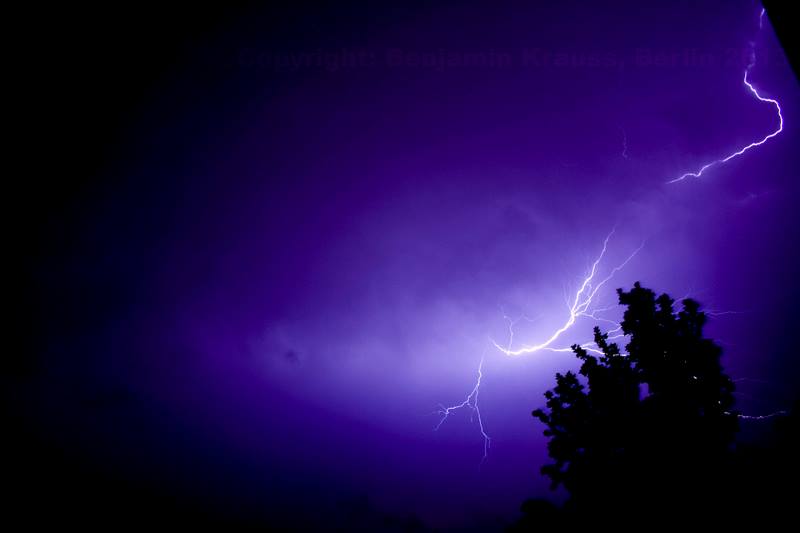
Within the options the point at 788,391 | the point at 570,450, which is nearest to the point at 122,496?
the point at 570,450

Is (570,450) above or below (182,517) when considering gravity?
above

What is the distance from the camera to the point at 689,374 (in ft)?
13.4

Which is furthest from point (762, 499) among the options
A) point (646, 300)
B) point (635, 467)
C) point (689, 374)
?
point (646, 300)

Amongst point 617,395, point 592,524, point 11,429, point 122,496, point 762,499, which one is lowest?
point 122,496

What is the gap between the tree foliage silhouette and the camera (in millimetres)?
3496

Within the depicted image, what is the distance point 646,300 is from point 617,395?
156cm

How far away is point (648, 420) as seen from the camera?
3.86 meters

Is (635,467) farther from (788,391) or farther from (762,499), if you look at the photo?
(788,391)

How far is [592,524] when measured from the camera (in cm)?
358

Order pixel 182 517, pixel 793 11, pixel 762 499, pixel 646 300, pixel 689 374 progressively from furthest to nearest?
1. pixel 182 517
2. pixel 646 300
3. pixel 689 374
4. pixel 762 499
5. pixel 793 11

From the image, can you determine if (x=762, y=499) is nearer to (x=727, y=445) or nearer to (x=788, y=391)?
(x=727, y=445)

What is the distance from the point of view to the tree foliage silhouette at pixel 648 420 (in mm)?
3496

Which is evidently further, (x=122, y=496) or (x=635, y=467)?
(x=122, y=496)

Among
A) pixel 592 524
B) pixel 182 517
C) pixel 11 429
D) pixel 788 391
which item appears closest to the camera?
pixel 592 524
